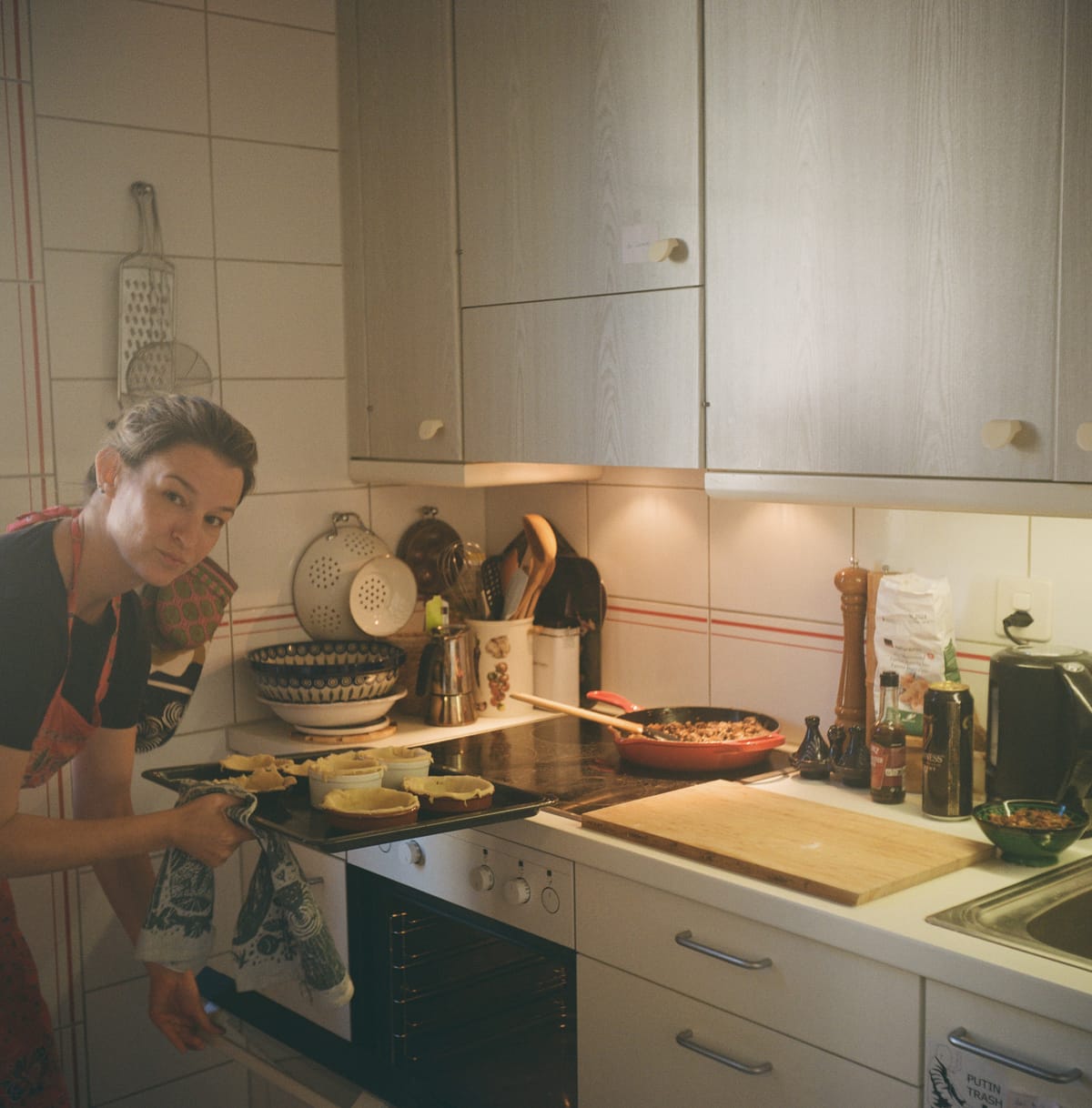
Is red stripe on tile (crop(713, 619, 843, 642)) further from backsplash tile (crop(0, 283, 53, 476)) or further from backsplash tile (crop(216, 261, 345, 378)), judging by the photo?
backsplash tile (crop(0, 283, 53, 476))

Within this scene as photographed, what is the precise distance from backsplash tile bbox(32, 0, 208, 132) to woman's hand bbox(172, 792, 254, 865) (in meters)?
1.32

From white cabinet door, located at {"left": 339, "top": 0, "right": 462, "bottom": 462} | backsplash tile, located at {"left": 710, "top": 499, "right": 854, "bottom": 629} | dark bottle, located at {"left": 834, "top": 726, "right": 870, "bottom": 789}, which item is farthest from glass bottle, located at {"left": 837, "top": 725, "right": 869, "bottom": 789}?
white cabinet door, located at {"left": 339, "top": 0, "right": 462, "bottom": 462}

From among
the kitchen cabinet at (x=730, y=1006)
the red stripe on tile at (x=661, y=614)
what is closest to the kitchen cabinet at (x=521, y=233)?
the red stripe on tile at (x=661, y=614)

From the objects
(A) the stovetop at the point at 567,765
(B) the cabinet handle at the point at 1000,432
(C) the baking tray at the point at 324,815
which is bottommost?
(A) the stovetop at the point at 567,765

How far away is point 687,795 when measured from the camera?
205cm

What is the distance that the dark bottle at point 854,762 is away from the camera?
6.82ft

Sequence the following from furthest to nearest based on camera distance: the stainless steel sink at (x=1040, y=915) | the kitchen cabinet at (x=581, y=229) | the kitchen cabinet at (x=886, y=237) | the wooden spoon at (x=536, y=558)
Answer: the wooden spoon at (x=536, y=558), the kitchen cabinet at (x=581, y=229), the kitchen cabinet at (x=886, y=237), the stainless steel sink at (x=1040, y=915)

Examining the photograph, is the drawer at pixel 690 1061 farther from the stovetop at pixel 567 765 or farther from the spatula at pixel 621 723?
the spatula at pixel 621 723

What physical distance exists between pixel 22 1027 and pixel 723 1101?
1.08 metres

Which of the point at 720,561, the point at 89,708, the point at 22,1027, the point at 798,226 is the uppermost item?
the point at 798,226

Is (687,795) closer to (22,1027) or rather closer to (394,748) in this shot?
(394,748)

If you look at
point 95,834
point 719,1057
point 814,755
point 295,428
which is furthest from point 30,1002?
point 814,755

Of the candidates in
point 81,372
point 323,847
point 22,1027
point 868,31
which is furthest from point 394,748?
point 868,31

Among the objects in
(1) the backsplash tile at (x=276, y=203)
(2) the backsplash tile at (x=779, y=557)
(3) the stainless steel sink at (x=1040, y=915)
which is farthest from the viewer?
(1) the backsplash tile at (x=276, y=203)
